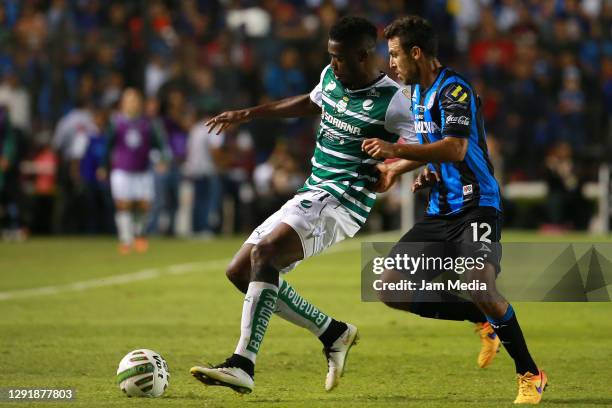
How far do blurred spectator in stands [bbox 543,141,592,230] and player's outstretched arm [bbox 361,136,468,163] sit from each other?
54.1ft

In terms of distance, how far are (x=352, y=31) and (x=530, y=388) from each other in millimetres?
Result: 2541

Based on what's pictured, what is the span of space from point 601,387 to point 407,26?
2.62 m

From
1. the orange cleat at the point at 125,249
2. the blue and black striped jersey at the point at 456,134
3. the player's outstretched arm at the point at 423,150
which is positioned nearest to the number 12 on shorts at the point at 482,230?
the blue and black striped jersey at the point at 456,134

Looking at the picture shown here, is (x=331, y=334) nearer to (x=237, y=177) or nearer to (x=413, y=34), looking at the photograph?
(x=413, y=34)

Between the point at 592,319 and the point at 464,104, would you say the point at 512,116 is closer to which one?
the point at 592,319

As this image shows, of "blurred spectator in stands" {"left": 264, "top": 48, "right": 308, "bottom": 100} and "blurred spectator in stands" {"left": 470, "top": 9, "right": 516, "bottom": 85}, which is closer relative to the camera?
"blurred spectator in stands" {"left": 264, "top": 48, "right": 308, "bottom": 100}

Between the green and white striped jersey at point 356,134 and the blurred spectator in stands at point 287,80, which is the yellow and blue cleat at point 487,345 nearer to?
the green and white striped jersey at point 356,134

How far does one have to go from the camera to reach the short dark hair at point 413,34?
25.6 ft

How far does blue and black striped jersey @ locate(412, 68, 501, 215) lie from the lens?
24.7 ft

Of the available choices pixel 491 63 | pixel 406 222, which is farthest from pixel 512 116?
pixel 406 222

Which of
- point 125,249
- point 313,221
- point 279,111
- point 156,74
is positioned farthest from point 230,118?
point 156,74

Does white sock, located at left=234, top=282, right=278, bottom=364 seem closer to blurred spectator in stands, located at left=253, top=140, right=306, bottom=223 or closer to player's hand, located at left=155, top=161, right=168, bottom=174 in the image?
player's hand, located at left=155, top=161, right=168, bottom=174

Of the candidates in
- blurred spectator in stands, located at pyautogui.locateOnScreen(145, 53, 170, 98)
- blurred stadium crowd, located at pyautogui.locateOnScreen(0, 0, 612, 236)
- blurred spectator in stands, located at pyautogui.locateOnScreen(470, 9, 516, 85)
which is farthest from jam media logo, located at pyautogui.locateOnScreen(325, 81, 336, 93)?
blurred spectator in stands, located at pyautogui.locateOnScreen(470, 9, 516, 85)

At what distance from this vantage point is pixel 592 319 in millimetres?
12102
